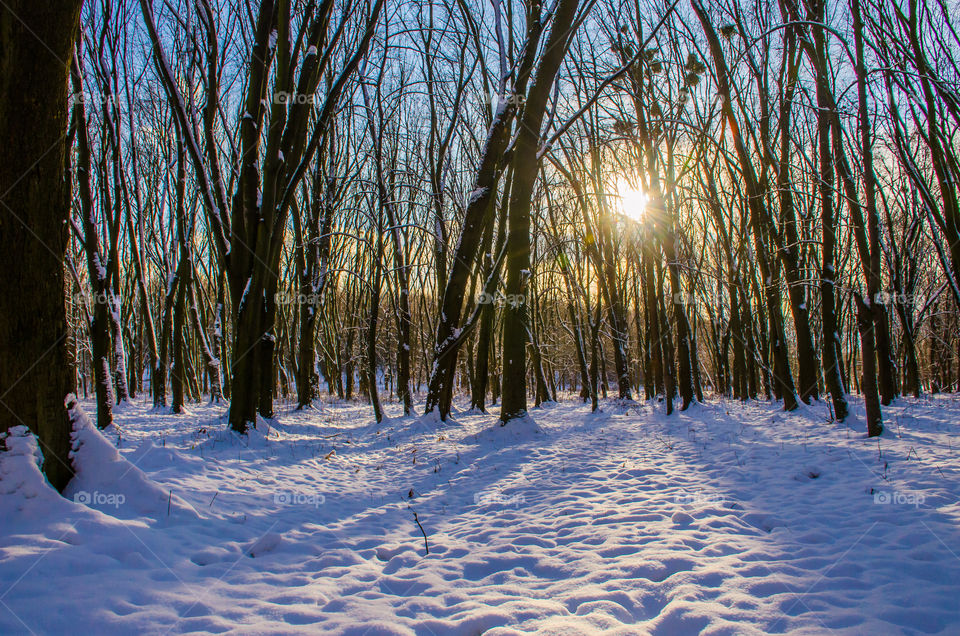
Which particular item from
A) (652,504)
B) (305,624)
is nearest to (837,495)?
(652,504)

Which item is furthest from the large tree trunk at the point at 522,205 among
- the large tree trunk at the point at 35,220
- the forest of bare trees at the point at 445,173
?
the large tree trunk at the point at 35,220

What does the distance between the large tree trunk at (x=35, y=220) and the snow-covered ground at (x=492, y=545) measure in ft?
0.73

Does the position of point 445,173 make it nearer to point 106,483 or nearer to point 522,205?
point 522,205

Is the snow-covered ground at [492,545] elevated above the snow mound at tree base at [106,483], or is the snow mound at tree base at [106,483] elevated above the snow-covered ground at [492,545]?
the snow mound at tree base at [106,483]

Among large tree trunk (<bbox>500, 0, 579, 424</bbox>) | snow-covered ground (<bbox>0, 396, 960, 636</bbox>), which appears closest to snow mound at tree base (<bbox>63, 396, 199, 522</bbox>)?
snow-covered ground (<bbox>0, 396, 960, 636</bbox>)

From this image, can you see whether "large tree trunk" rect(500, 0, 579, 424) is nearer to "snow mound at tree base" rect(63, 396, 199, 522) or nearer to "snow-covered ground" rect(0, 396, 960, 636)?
"snow-covered ground" rect(0, 396, 960, 636)

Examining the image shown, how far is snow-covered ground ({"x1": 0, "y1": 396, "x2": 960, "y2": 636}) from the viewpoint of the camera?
2193mm

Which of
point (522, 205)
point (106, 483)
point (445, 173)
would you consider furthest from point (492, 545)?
point (445, 173)

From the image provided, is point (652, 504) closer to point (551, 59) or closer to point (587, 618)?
point (587, 618)

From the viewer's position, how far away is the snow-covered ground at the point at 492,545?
2.19 m

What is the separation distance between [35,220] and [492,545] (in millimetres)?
3852

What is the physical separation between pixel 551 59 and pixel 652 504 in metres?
7.48

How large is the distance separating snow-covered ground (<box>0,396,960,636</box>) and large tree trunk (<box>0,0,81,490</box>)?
222 mm

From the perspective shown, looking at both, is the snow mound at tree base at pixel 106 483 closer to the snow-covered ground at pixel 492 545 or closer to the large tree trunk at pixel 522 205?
the snow-covered ground at pixel 492 545
